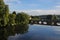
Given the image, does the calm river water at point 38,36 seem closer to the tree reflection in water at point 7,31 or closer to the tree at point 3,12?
the tree reflection in water at point 7,31

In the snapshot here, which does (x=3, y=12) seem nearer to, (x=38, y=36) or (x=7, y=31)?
(x=7, y=31)

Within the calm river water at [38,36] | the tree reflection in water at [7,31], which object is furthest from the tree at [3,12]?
the calm river water at [38,36]

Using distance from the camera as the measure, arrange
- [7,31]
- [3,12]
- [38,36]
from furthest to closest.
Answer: [7,31]
[3,12]
[38,36]

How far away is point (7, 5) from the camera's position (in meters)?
32.2

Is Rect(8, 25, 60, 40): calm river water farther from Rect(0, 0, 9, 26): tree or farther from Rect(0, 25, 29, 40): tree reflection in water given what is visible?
Rect(0, 0, 9, 26): tree

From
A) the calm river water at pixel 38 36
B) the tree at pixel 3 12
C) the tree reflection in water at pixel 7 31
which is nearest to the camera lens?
the tree reflection in water at pixel 7 31

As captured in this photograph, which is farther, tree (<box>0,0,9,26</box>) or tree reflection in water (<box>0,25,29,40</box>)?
tree (<box>0,0,9,26</box>)

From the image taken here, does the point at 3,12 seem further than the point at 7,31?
No

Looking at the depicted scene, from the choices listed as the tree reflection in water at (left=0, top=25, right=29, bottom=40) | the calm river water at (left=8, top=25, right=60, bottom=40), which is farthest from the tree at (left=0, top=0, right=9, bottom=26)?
the calm river water at (left=8, top=25, right=60, bottom=40)

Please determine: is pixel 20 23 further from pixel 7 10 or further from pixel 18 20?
pixel 7 10

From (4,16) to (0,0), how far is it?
267 centimetres

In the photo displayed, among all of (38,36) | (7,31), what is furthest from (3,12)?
(38,36)

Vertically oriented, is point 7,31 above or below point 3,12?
below

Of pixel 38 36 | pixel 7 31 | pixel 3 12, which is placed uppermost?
pixel 3 12
